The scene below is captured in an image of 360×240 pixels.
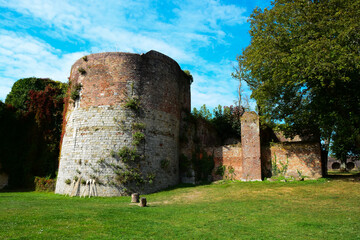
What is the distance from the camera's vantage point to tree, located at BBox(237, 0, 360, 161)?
13742mm

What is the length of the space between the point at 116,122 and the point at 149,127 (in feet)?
7.27

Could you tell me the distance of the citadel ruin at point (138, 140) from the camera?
1575cm

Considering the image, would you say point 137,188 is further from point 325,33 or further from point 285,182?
point 325,33

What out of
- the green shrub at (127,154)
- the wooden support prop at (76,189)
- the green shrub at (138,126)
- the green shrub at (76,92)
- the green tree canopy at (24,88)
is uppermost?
the green tree canopy at (24,88)

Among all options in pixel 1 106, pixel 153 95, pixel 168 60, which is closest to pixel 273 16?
pixel 168 60

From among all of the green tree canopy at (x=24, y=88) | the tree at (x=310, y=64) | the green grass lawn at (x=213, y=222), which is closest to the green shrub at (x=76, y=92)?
the green tree canopy at (x=24, y=88)

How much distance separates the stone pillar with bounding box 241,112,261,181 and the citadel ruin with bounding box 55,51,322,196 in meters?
0.07

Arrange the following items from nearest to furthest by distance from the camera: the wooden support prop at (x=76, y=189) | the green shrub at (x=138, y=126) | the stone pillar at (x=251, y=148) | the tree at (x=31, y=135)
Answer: the wooden support prop at (x=76, y=189)
the green shrub at (x=138, y=126)
the stone pillar at (x=251, y=148)
the tree at (x=31, y=135)

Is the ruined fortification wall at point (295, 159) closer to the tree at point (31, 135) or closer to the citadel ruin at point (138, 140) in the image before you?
the citadel ruin at point (138, 140)

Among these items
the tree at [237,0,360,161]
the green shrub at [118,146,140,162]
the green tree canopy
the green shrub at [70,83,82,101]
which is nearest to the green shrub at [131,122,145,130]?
the green shrub at [118,146,140,162]

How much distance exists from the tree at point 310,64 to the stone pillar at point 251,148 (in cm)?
98

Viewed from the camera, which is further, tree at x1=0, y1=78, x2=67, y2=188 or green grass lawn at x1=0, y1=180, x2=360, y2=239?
tree at x1=0, y1=78, x2=67, y2=188

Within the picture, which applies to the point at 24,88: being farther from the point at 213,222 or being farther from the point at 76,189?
the point at 213,222

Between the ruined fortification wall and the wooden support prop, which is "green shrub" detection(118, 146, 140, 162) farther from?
the ruined fortification wall
